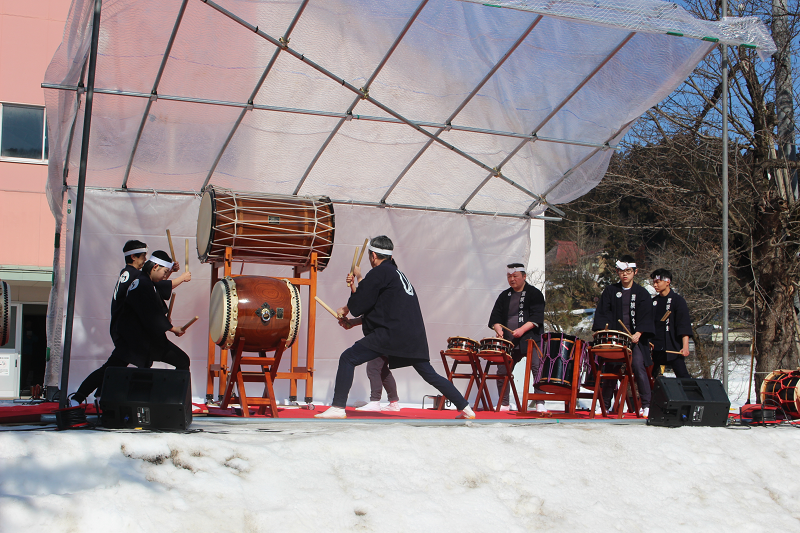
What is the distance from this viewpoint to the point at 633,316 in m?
6.86

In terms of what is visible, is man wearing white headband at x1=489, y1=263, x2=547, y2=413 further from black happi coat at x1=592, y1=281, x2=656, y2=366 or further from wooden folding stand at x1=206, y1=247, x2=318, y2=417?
wooden folding stand at x1=206, y1=247, x2=318, y2=417

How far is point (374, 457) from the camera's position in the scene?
3.56m

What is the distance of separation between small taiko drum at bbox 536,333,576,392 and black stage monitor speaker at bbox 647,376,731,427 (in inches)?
50.4

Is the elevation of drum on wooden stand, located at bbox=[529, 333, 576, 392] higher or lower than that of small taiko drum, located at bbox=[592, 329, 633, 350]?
lower

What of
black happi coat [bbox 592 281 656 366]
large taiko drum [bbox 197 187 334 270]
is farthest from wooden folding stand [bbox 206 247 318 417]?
black happi coat [bbox 592 281 656 366]

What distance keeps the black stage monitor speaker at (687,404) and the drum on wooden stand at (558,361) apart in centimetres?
128

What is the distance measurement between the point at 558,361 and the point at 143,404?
3.89 metres

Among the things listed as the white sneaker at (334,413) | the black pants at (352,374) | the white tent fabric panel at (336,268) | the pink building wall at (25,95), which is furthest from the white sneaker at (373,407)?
the pink building wall at (25,95)

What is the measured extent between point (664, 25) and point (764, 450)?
289 cm

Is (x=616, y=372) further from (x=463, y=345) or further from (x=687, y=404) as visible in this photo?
(x=687, y=404)

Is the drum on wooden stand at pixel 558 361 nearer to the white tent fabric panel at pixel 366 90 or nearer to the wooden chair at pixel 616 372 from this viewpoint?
the wooden chair at pixel 616 372

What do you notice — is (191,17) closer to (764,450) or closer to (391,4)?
(391,4)

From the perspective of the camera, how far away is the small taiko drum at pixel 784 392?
6539 millimetres

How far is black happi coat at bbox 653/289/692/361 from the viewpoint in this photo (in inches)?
274
